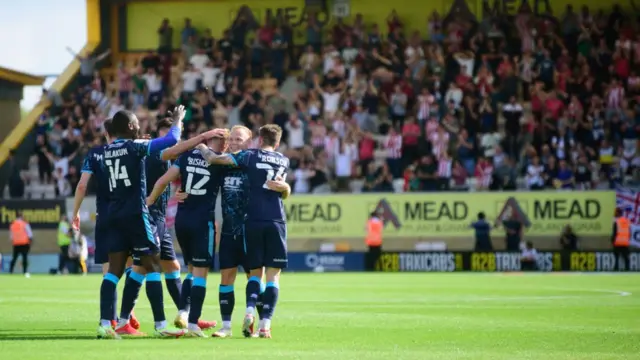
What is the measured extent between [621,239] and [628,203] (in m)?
1.06

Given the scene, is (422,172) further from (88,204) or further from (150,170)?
(150,170)

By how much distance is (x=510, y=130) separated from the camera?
1532 inches

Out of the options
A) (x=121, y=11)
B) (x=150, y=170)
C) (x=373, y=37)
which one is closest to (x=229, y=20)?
(x=121, y=11)

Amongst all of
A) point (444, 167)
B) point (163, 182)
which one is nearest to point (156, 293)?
point (163, 182)

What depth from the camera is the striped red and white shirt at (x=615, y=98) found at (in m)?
A: 38.4

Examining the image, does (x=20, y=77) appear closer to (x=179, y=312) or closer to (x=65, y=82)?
(x=65, y=82)

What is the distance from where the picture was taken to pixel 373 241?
130ft

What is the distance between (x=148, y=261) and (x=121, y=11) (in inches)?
1517

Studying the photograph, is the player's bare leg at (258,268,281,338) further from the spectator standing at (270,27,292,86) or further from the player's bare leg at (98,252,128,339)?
the spectator standing at (270,27,292,86)

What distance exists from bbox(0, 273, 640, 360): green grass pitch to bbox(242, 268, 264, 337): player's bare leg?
1.08ft

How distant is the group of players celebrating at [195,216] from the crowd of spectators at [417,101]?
958 inches

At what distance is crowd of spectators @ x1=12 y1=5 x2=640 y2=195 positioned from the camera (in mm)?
38469

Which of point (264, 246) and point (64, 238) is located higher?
point (264, 246)

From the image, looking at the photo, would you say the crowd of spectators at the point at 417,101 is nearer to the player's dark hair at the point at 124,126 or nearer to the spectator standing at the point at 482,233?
the spectator standing at the point at 482,233
